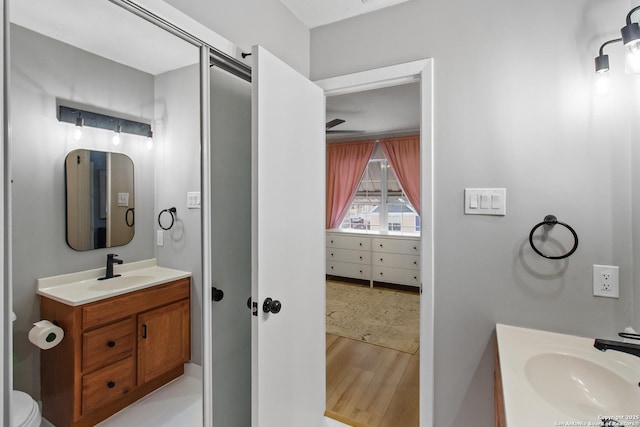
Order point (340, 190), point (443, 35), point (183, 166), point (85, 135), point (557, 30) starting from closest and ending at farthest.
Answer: point (85, 135), point (183, 166), point (557, 30), point (443, 35), point (340, 190)

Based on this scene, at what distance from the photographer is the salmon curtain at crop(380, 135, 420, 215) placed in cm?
471

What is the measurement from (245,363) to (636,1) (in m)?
2.27

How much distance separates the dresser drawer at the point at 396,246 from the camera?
14.9 ft

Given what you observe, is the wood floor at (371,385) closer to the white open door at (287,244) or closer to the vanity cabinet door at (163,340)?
the white open door at (287,244)

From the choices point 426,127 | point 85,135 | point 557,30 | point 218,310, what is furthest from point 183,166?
point 557,30

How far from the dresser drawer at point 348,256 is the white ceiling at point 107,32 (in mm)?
4162

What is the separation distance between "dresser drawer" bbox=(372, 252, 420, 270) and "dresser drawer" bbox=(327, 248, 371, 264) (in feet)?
0.44

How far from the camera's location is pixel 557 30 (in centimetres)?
131

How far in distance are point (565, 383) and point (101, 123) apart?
1731 millimetres

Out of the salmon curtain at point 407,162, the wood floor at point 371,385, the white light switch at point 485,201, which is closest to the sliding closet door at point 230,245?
the wood floor at point 371,385

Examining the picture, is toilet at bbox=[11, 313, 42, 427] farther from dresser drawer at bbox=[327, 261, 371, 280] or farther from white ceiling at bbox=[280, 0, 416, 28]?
dresser drawer at bbox=[327, 261, 371, 280]

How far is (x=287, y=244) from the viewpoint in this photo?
1.40m

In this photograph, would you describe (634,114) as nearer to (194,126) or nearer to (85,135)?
(194,126)

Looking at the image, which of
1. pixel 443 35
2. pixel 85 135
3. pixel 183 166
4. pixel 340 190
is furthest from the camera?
pixel 340 190
